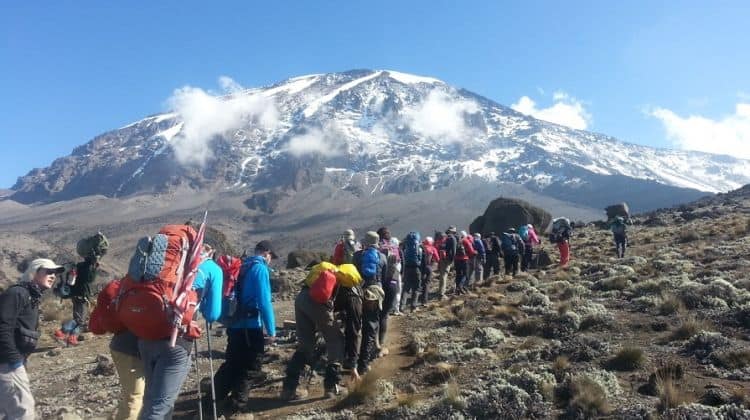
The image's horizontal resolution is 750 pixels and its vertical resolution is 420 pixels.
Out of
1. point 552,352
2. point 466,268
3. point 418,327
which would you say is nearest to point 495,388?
point 552,352

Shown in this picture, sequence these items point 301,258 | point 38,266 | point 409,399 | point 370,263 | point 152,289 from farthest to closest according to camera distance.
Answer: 1. point 301,258
2. point 370,263
3. point 409,399
4. point 38,266
5. point 152,289

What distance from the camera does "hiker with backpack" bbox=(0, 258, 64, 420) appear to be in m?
4.61

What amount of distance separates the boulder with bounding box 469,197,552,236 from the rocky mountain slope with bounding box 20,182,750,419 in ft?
88.4

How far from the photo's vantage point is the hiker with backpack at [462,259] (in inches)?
580

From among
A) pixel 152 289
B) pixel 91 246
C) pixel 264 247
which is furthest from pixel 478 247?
pixel 152 289

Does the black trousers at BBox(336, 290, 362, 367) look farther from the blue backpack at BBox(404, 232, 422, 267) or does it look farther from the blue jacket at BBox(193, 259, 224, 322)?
the blue backpack at BBox(404, 232, 422, 267)

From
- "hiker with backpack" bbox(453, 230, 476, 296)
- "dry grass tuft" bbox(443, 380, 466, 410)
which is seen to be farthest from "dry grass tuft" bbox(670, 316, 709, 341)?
"hiker with backpack" bbox(453, 230, 476, 296)

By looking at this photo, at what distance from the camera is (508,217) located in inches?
1609

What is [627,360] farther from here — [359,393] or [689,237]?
[689,237]

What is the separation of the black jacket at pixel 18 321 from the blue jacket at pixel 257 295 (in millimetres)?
1824

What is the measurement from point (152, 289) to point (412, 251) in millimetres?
8050

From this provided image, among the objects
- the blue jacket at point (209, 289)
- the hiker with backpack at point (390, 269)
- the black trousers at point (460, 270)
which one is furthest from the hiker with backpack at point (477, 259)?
the blue jacket at point (209, 289)

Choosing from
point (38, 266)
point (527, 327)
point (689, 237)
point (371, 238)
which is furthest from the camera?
point (689, 237)

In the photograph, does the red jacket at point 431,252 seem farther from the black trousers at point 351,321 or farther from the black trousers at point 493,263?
the black trousers at point 351,321
